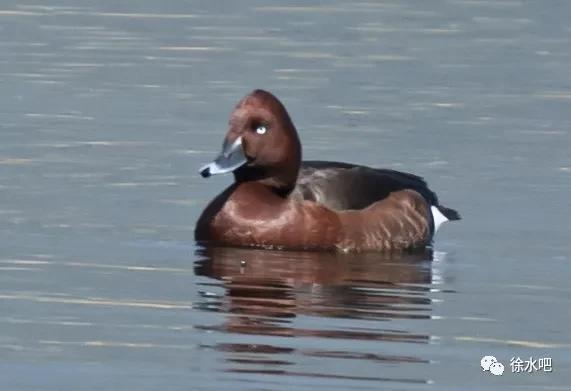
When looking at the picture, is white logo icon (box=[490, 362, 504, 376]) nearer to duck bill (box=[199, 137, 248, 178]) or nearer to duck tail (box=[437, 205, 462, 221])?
duck bill (box=[199, 137, 248, 178])

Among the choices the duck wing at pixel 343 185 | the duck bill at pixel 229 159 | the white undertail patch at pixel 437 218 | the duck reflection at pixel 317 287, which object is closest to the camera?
the duck reflection at pixel 317 287

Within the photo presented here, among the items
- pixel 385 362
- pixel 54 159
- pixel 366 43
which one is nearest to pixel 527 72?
pixel 366 43

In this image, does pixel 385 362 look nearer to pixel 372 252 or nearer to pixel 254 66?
pixel 372 252

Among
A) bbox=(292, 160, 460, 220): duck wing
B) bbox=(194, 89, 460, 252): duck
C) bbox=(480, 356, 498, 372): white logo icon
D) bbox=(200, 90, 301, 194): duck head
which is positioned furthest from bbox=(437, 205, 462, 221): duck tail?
bbox=(480, 356, 498, 372): white logo icon

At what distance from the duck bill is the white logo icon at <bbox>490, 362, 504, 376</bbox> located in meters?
3.46

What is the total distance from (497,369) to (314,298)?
1.88 m

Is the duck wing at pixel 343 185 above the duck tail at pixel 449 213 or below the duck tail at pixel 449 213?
above

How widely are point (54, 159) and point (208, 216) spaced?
248cm

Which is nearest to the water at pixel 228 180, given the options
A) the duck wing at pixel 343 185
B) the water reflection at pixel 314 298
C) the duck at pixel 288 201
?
the water reflection at pixel 314 298

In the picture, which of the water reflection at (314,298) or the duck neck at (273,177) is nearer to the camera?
the water reflection at (314,298)

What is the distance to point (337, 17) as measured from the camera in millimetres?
21547

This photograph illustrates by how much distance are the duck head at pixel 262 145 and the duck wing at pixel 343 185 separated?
0.11 m

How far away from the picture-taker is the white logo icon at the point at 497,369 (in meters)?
9.14

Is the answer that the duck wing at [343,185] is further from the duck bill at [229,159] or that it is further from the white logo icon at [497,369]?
the white logo icon at [497,369]
